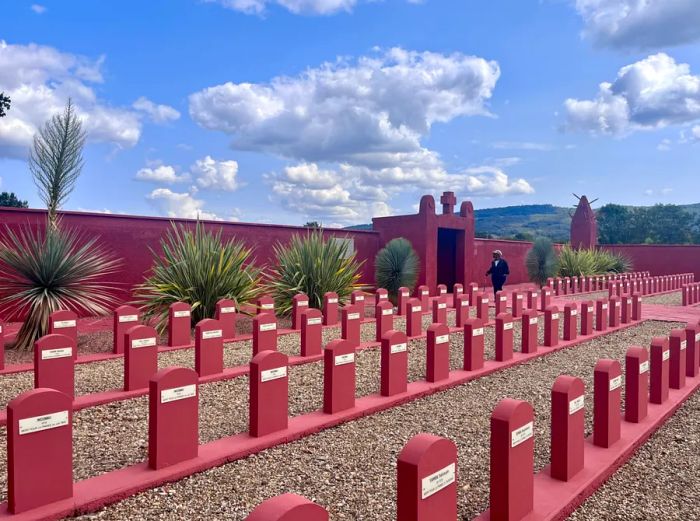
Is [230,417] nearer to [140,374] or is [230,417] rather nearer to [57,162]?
[140,374]

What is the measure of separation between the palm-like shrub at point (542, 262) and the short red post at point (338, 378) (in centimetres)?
1792

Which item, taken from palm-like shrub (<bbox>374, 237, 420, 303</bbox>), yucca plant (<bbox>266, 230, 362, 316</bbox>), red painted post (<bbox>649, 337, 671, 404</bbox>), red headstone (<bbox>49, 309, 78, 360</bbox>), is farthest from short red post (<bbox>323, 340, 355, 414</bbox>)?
palm-like shrub (<bbox>374, 237, 420, 303</bbox>)

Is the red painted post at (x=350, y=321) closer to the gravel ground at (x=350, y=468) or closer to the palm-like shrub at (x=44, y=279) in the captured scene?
the gravel ground at (x=350, y=468)

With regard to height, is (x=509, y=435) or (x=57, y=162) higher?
(x=57, y=162)

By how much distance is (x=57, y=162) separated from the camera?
8.70m

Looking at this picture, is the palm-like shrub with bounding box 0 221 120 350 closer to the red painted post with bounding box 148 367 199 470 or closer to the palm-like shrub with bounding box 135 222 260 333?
the palm-like shrub with bounding box 135 222 260 333

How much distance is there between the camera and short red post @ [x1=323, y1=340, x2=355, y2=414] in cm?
474

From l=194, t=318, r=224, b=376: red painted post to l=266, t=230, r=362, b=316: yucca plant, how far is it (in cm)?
517

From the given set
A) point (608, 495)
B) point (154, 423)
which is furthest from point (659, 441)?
point (154, 423)

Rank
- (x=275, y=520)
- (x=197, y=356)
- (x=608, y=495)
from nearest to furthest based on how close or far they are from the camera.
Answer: (x=275, y=520)
(x=608, y=495)
(x=197, y=356)

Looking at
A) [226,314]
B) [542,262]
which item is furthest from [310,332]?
[542,262]

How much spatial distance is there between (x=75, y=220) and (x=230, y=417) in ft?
28.7

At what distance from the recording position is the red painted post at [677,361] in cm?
585

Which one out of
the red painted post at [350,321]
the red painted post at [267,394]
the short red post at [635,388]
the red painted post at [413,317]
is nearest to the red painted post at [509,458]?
the red painted post at [267,394]
